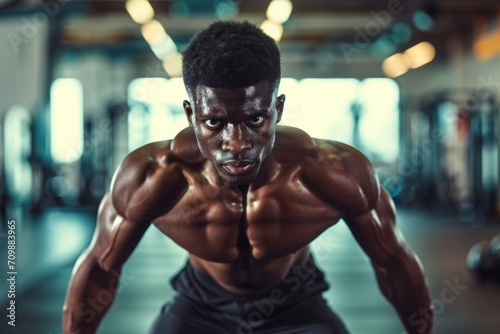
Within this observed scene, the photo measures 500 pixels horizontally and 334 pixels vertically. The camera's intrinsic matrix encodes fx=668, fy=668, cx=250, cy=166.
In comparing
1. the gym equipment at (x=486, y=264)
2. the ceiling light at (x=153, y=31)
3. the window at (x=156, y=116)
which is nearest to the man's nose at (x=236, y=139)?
the gym equipment at (x=486, y=264)

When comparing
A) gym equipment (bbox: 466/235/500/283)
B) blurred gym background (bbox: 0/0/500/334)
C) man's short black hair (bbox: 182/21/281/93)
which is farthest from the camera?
gym equipment (bbox: 466/235/500/283)

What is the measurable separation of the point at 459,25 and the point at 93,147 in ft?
21.2

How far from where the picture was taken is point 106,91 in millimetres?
13859

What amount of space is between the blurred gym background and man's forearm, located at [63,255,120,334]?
0.61 meters

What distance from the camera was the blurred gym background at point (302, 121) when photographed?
410 centimetres

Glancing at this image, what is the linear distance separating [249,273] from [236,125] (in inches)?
17.7

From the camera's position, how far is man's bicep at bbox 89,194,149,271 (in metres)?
1.45

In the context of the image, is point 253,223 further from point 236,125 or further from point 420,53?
point 420,53

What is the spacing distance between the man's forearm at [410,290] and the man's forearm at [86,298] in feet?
2.06

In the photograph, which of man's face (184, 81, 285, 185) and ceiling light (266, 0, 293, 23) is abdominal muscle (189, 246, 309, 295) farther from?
ceiling light (266, 0, 293, 23)

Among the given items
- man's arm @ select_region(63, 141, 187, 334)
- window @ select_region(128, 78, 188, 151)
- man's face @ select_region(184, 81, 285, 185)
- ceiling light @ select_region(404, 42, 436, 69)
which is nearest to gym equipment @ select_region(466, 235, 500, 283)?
man's arm @ select_region(63, 141, 187, 334)

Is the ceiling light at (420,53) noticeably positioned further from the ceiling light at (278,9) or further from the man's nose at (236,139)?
the man's nose at (236,139)

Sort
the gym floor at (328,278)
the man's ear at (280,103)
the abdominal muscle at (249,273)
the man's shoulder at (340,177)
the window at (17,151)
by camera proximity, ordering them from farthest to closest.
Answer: the window at (17,151) < the gym floor at (328,278) < the abdominal muscle at (249,273) < the man's shoulder at (340,177) < the man's ear at (280,103)

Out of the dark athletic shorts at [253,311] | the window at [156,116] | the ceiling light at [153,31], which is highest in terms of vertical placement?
the ceiling light at [153,31]
